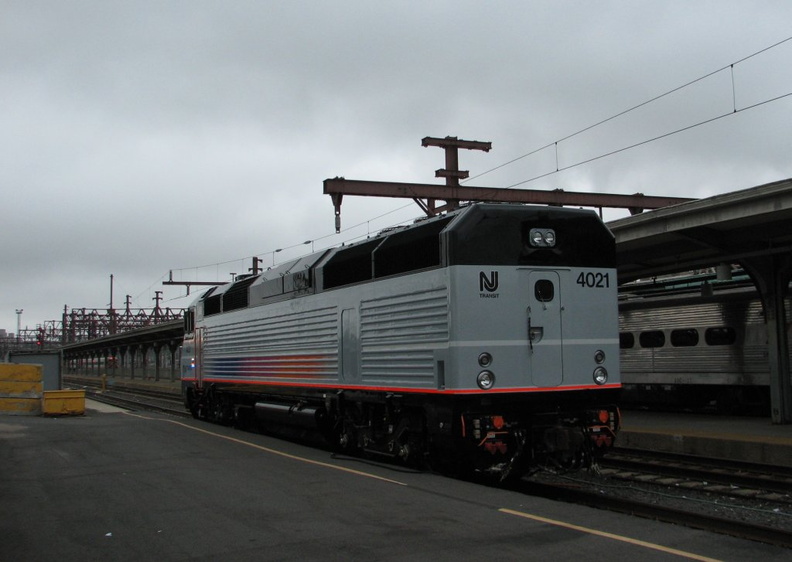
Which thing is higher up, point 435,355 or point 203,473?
point 435,355

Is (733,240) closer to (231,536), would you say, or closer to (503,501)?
(503,501)

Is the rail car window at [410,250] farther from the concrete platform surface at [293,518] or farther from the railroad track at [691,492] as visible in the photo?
the railroad track at [691,492]

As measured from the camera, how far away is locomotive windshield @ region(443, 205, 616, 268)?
31.5ft

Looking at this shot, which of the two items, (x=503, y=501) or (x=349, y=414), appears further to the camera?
(x=349, y=414)

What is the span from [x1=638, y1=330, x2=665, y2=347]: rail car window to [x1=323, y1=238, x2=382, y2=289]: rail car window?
12.8m

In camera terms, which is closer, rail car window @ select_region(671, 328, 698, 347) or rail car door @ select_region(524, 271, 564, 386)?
rail car door @ select_region(524, 271, 564, 386)

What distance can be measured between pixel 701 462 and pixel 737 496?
268cm

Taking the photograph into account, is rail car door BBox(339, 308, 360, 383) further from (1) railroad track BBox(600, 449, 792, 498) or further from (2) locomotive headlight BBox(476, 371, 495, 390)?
(1) railroad track BBox(600, 449, 792, 498)

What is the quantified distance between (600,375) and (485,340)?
186cm

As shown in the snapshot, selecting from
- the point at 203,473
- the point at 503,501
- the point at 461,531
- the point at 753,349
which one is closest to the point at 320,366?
the point at 203,473

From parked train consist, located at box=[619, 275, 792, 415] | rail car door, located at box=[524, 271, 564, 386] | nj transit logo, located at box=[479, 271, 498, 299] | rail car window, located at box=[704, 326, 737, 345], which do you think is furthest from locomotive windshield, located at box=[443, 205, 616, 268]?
rail car window, located at box=[704, 326, 737, 345]

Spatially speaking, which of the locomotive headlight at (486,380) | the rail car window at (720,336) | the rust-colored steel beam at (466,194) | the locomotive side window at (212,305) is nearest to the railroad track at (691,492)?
the locomotive headlight at (486,380)

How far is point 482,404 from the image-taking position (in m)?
9.30

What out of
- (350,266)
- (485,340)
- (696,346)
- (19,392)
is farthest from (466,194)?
(19,392)
